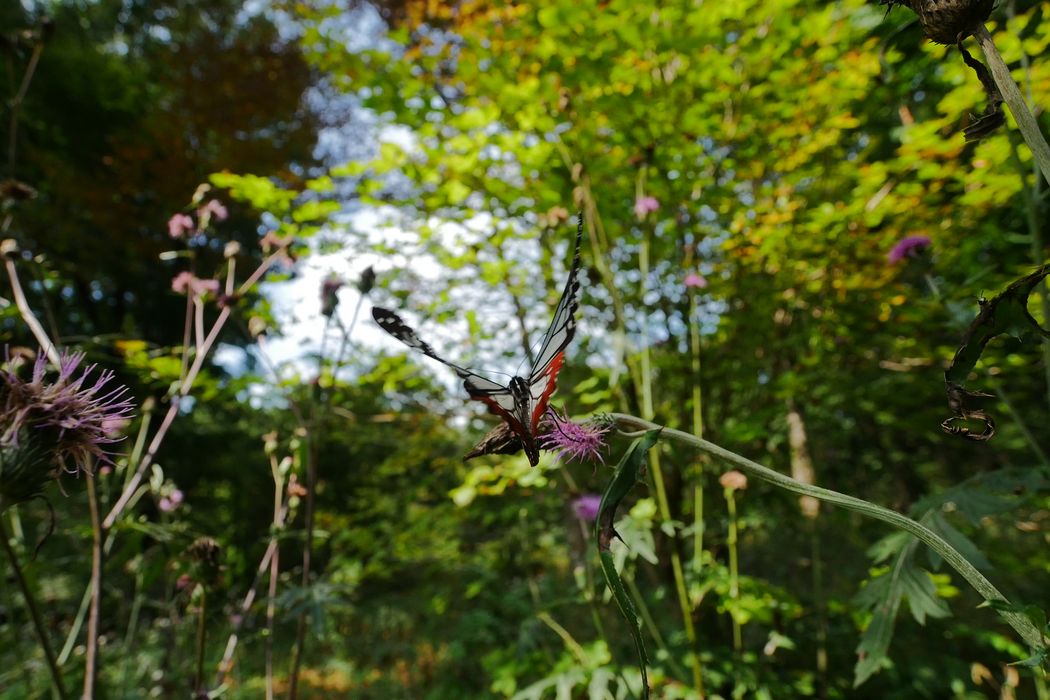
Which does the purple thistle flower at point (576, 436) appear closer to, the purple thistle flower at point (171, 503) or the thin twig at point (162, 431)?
the thin twig at point (162, 431)

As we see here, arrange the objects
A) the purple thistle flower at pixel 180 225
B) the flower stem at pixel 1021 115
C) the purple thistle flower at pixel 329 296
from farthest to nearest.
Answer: the purple thistle flower at pixel 329 296, the purple thistle flower at pixel 180 225, the flower stem at pixel 1021 115

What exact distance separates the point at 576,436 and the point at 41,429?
2.94ft

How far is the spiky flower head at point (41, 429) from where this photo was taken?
2.88 feet

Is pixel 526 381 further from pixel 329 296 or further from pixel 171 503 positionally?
pixel 171 503

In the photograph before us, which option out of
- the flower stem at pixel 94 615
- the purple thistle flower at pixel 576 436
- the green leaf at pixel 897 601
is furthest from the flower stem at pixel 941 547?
the flower stem at pixel 94 615

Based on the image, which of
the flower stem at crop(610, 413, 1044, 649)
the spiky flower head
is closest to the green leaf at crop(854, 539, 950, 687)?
the flower stem at crop(610, 413, 1044, 649)

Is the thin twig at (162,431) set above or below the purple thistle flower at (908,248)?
below

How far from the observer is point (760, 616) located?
209 cm

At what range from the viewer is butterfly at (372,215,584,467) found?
Answer: 32.1 inches

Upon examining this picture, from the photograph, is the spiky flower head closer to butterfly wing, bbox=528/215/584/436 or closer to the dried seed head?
butterfly wing, bbox=528/215/584/436

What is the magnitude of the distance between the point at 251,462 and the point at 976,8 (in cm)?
1001

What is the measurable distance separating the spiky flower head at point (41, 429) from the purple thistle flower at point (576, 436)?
0.69 m

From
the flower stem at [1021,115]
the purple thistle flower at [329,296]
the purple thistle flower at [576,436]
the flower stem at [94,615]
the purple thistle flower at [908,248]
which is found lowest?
the flower stem at [94,615]

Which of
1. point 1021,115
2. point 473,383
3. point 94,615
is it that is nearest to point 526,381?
point 473,383
